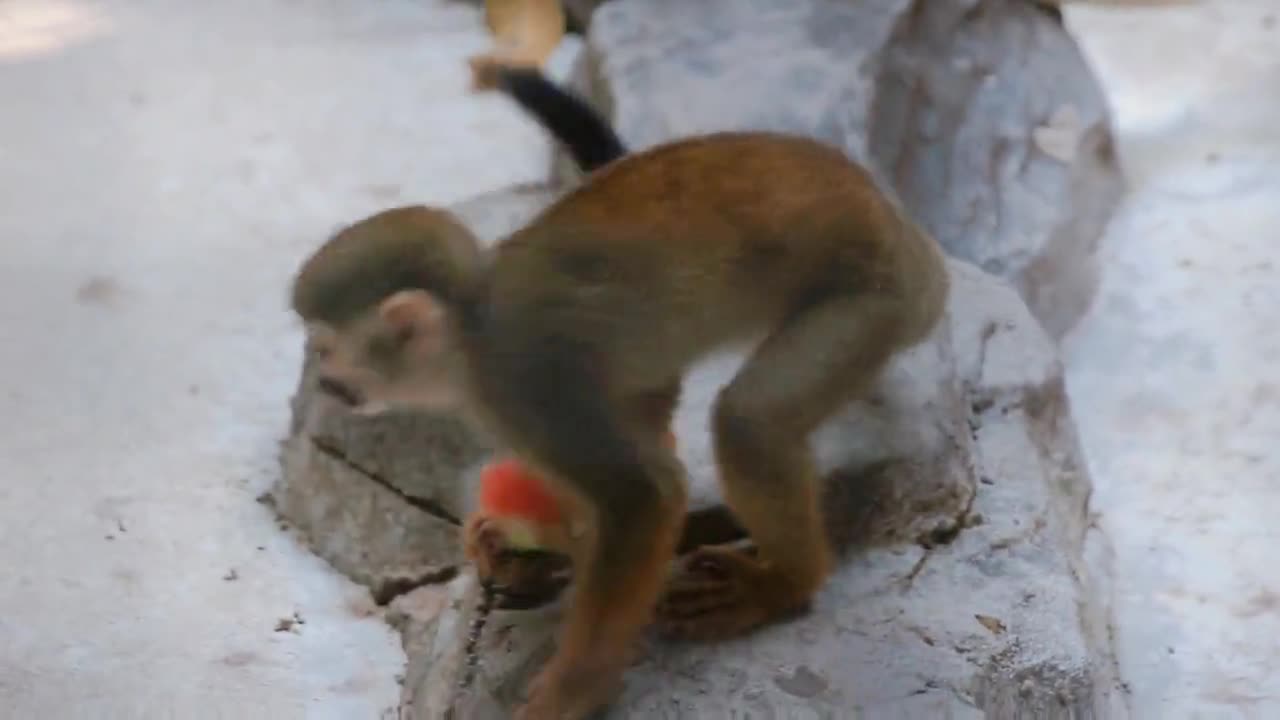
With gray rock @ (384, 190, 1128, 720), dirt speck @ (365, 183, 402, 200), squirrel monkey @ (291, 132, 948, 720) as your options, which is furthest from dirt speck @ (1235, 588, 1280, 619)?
dirt speck @ (365, 183, 402, 200)

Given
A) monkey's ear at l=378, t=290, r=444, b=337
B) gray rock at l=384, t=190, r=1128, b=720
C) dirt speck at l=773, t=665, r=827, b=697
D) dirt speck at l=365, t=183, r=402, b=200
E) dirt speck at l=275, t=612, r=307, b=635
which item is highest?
monkey's ear at l=378, t=290, r=444, b=337

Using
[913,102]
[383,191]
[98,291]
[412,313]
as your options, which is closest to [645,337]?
[412,313]

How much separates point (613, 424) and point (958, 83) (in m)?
1.87

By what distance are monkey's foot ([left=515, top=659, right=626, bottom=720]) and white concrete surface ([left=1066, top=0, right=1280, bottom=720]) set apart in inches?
34.9

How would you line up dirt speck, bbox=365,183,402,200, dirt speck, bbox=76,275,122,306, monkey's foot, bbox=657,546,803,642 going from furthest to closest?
dirt speck, bbox=365,183,402,200 < dirt speck, bbox=76,275,122,306 < monkey's foot, bbox=657,546,803,642

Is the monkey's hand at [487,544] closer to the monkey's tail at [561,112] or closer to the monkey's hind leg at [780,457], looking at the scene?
the monkey's hind leg at [780,457]

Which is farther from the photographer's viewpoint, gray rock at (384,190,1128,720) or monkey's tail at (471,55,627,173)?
monkey's tail at (471,55,627,173)

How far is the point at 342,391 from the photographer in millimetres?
1577

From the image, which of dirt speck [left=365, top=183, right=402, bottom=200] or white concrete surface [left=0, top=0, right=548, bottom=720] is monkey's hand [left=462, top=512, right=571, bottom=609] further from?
dirt speck [left=365, top=183, right=402, bottom=200]

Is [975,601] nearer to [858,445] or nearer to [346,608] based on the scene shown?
[858,445]

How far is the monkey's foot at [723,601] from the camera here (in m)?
1.73

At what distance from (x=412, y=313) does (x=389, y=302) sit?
0.03 meters

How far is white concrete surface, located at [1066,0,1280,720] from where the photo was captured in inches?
88.8

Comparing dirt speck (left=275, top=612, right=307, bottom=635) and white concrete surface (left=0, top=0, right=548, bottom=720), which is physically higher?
white concrete surface (left=0, top=0, right=548, bottom=720)
